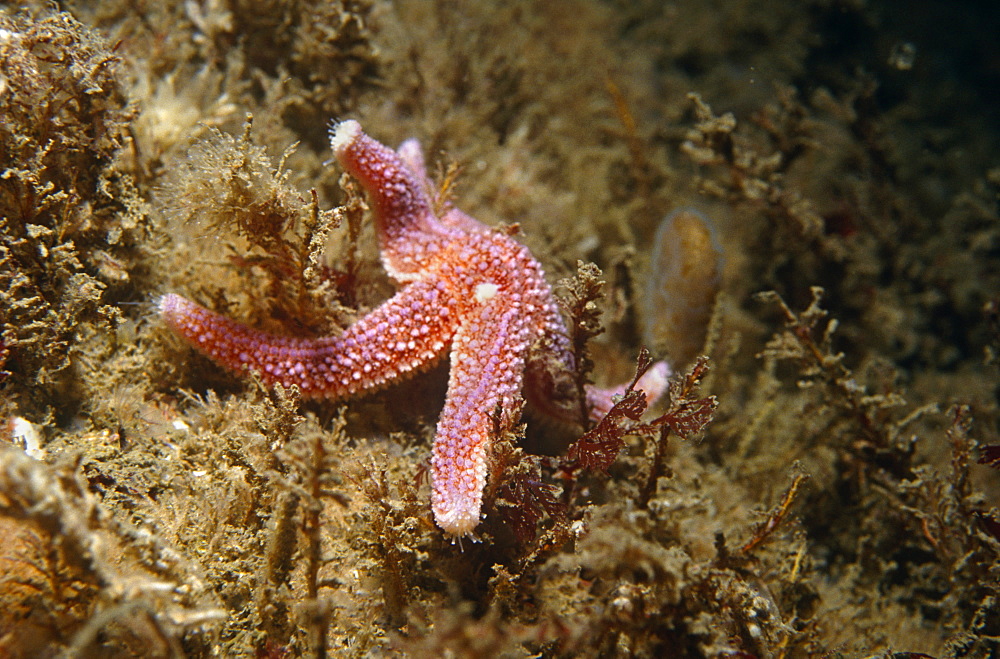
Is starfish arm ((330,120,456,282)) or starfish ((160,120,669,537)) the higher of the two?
starfish arm ((330,120,456,282))

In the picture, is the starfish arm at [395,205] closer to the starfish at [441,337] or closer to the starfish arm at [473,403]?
the starfish at [441,337]

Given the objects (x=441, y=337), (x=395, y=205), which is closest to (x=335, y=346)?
(x=441, y=337)

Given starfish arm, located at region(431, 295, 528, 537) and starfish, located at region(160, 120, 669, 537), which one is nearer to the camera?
starfish arm, located at region(431, 295, 528, 537)

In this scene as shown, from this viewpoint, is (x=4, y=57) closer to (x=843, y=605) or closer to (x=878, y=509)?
(x=843, y=605)

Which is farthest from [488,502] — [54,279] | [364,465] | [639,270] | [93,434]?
[639,270]

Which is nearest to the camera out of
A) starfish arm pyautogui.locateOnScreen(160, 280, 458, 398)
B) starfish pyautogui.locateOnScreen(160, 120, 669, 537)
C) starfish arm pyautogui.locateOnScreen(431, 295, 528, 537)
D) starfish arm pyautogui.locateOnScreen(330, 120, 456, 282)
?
starfish arm pyautogui.locateOnScreen(431, 295, 528, 537)

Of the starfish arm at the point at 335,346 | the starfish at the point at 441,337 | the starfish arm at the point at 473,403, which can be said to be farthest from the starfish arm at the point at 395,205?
the starfish arm at the point at 473,403

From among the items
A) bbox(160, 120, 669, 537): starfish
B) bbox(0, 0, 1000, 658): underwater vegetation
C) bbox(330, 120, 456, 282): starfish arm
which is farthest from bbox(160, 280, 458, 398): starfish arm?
bbox(330, 120, 456, 282): starfish arm

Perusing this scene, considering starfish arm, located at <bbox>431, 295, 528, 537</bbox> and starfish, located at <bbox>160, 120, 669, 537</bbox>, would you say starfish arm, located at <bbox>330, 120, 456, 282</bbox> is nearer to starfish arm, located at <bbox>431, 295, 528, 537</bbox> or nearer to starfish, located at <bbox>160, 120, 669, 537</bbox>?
starfish, located at <bbox>160, 120, 669, 537</bbox>
